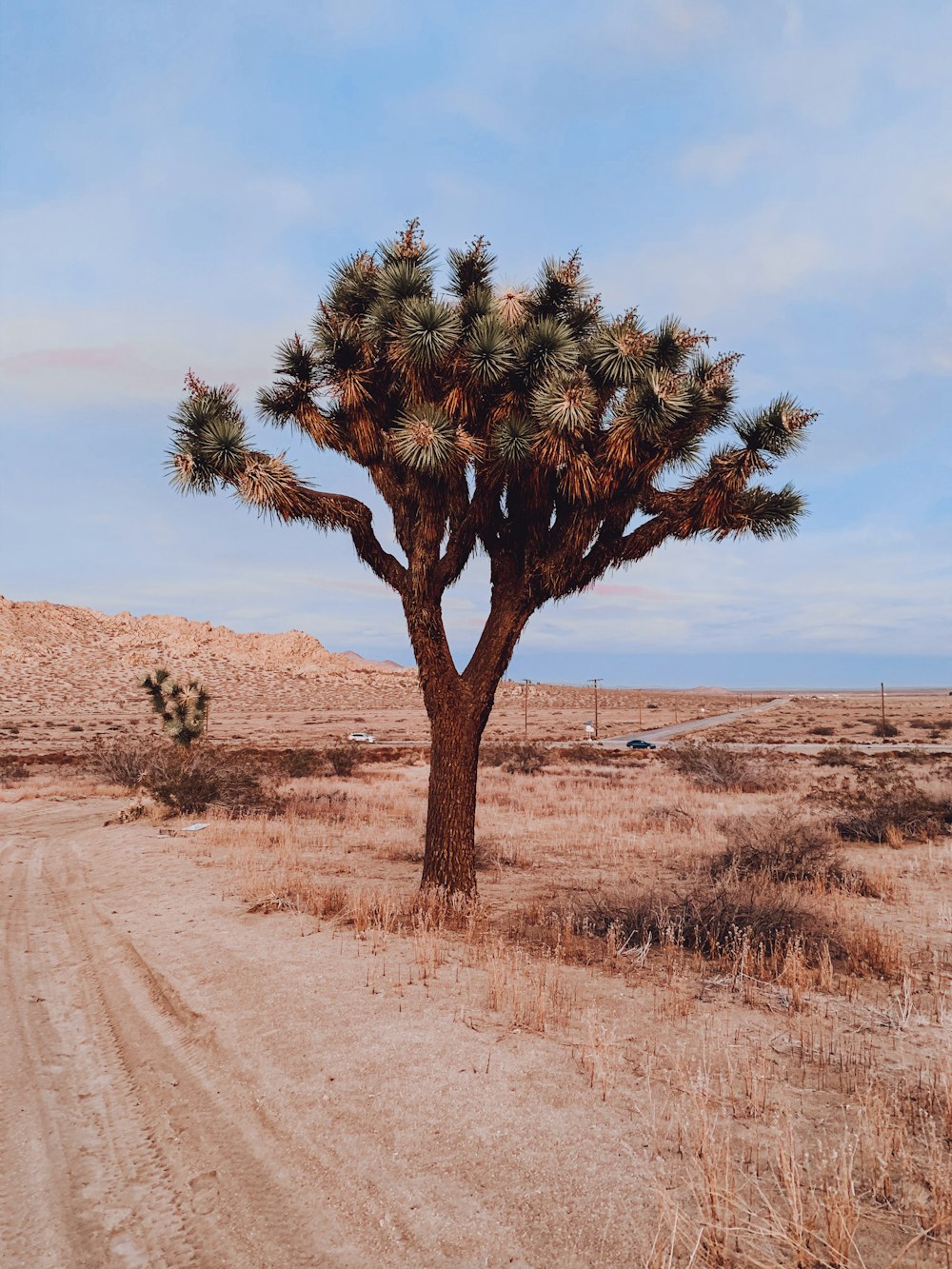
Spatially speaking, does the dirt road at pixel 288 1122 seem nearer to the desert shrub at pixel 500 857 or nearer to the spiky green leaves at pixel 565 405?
the desert shrub at pixel 500 857

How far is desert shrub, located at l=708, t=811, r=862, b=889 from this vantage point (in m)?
9.96

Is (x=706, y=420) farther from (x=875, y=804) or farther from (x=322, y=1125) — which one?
(x=875, y=804)

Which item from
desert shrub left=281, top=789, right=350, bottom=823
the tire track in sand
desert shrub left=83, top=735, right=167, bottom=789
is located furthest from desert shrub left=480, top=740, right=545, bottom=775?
the tire track in sand

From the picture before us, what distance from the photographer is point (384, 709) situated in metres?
89.2

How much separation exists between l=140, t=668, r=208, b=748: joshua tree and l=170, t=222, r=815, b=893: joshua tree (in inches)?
577

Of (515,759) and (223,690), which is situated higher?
(223,690)

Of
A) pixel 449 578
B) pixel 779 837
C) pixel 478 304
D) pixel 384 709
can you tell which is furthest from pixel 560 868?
pixel 384 709

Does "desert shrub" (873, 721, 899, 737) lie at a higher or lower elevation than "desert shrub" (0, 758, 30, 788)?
higher

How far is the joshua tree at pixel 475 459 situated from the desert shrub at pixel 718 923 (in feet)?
6.63

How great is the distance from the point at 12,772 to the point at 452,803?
22830 mm

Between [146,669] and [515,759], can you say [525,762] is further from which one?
[146,669]

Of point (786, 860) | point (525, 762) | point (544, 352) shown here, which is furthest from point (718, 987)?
point (525, 762)

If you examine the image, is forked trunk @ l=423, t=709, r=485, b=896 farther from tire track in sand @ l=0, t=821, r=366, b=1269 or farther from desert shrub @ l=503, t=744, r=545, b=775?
desert shrub @ l=503, t=744, r=545, b=775

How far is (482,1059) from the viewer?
4852 millimetres
